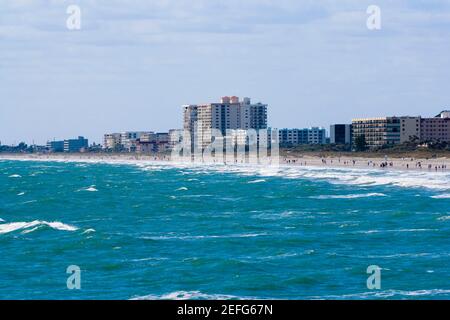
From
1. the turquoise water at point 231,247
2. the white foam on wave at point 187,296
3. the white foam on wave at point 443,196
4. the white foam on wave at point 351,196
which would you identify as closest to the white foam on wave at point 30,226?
the turquoise water at point 231,247

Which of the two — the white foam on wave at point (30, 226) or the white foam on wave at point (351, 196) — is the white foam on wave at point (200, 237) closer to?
the white foam on wave at point (30, 226)

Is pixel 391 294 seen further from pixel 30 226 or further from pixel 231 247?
pixel 30 226

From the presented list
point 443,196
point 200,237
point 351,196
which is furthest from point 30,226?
point 443,196

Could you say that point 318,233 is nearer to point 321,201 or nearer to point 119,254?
point 119,254
